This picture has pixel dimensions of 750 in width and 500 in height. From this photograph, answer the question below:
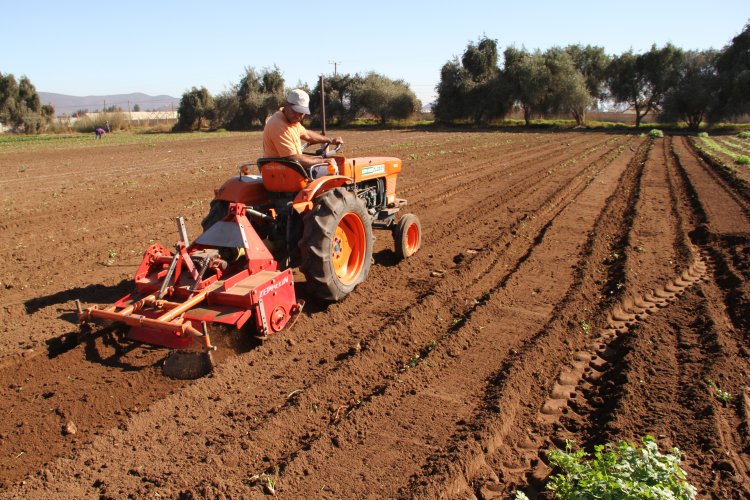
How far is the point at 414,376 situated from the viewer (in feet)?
13.2

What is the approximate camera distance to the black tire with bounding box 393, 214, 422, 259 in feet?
22.2

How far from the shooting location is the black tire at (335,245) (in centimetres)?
488

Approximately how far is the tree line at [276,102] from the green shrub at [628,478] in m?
51.5

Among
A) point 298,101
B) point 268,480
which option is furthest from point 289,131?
point 268,480

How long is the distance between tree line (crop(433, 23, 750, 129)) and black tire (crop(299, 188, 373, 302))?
41219 millimetres

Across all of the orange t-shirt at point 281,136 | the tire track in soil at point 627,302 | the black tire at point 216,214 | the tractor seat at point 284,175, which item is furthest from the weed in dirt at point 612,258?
the black tire at point 216,214

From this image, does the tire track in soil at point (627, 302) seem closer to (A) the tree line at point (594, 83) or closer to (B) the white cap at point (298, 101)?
(B) the white cap at point (298, 101)

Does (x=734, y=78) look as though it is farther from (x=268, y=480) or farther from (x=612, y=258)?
(x=268, y=480)

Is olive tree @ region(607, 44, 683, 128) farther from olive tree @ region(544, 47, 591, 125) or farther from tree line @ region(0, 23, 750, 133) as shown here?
olive tree @ region(544, 47, 591, 125)

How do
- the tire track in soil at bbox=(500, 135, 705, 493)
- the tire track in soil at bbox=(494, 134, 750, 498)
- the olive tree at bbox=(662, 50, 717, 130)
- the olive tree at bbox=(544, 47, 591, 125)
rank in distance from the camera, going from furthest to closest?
the olive tree at bbox=(544, 47, 591, 125) < the olive tree at bbox=(662, 50, 717, 130) < the tire track in soil at bbox=(500, 135, 705, 493) < the tire track in soil at bbox=(494, 134, 750, 498)

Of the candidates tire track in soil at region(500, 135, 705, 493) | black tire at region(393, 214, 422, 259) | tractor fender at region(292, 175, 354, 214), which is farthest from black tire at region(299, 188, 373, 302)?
tire track in soil at region(500, 135, 705, 493)

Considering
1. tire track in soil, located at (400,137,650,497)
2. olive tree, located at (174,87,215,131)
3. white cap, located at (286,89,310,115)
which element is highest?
olive tree, located at (174,87,215,131)

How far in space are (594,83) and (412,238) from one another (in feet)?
168

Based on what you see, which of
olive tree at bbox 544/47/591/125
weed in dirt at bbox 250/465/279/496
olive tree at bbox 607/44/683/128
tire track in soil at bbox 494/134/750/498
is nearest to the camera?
weed in dirt at bbox 250/465/279/496
